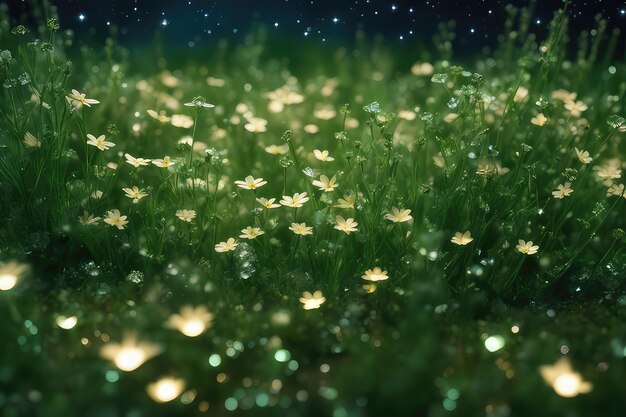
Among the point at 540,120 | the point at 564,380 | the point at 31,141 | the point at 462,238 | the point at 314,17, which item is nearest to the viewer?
the point at 564,380

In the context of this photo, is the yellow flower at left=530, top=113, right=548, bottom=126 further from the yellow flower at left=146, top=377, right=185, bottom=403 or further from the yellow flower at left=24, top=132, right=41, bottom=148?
the yellow flower at left=24, top=132, right=41, bottom=148

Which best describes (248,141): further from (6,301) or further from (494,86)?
(6,301)

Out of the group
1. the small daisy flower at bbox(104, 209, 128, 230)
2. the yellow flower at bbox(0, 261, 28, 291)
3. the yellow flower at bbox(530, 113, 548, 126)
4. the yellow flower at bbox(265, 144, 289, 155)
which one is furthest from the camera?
the yellow flower at bbox(265, 144, 289, 155)

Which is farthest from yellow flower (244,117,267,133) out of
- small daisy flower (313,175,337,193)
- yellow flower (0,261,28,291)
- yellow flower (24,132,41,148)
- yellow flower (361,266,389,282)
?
yellow flower (0,261,28,291)

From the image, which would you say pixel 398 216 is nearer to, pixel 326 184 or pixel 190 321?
pixel 326 184

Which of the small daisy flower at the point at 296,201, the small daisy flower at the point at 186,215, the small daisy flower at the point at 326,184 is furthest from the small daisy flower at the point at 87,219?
the small daisy flower at the point at 326,184

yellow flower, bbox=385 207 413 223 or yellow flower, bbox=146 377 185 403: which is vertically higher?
yellow flower, bbox=385 207 413 223

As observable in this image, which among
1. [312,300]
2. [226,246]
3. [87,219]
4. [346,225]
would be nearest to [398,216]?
[346,225]
